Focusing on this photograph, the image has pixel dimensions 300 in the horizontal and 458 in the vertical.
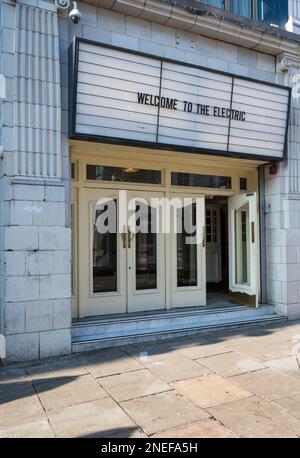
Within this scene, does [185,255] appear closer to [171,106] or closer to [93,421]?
[171,106]

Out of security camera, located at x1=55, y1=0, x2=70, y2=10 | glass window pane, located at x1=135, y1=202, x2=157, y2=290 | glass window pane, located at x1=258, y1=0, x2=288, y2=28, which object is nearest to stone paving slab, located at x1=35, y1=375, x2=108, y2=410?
glass window pane, located at x1=135, y1=202, x2=157, y2=290

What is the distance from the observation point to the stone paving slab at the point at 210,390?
3845 mm

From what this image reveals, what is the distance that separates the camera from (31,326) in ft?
16.4

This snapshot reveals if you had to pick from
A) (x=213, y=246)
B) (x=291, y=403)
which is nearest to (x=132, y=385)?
(x=291, y=403)

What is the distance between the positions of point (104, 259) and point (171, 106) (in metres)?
2.67

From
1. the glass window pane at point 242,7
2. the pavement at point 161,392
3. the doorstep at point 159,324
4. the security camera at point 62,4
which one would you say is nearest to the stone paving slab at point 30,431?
the pavement at point 161,392

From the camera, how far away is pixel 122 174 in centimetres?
667

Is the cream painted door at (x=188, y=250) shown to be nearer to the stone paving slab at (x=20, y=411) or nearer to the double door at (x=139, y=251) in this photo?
the double door at (x=139, y=251)

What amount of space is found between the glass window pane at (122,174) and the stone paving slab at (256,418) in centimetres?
403

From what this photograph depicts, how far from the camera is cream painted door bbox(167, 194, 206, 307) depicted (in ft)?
23.2

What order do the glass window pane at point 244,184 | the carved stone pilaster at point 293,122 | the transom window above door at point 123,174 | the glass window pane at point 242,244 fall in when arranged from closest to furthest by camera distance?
the transom window above door at point 123,174
the carved stone pilaster at point 293,122
the glass window pane at point 242,244
the glass window pane at point 244,184

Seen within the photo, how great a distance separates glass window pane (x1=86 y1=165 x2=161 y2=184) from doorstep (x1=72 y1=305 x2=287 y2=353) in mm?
2269

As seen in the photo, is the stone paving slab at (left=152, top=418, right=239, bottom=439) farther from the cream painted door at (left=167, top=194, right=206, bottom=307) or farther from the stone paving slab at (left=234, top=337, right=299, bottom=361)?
the cream painted door at (left=167, top=194, right=206, bottom=307)
